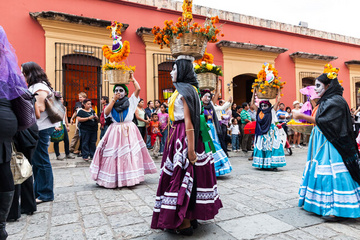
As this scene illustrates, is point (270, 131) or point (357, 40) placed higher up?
point (357, 40)

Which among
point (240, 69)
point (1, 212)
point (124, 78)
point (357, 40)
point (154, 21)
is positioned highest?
point (357, 40)

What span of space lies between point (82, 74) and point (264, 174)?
714cm

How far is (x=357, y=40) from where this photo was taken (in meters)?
16.5

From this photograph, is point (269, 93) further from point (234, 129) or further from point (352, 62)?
point (352, 62)

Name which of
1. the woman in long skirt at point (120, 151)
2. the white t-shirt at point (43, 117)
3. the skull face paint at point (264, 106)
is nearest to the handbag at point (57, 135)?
the woman in long skirt at point (120, 151)

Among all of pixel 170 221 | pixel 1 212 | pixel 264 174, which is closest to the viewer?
pixel 1 212

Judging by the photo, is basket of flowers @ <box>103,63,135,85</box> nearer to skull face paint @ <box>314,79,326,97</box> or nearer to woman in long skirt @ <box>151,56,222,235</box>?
woman in long skirt @ <box>151,56,222,235</box>

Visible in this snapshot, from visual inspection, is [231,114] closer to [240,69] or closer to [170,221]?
[240,69]

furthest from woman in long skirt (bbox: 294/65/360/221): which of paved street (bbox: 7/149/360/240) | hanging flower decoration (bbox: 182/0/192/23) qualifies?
hanging flower decoration (bbox: 182/0/192/23)

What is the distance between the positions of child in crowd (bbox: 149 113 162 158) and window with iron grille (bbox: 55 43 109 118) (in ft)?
7.17

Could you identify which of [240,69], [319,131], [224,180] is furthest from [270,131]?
[240,69]

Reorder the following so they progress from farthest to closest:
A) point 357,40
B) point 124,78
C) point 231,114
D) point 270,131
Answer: point 357,40 < point 231,114 < point 270,131 < point 124,78

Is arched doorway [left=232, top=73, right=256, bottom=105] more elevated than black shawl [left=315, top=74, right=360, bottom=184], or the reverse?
arched doorway [left=232, top=73, right=256, bottom=105]

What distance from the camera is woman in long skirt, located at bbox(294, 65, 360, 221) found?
3021mm
